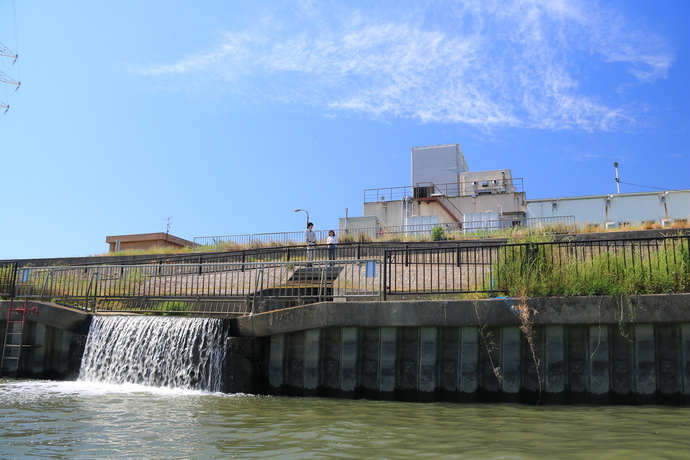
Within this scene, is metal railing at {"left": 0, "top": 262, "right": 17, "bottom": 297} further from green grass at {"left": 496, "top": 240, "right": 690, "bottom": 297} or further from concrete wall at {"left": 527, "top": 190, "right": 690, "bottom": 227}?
concrete wall at {"left": 527, "top": 190, "right": 690, "bottom": 227}

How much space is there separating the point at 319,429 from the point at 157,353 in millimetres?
6479

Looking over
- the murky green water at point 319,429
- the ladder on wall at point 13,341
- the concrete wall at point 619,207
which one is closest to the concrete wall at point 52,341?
the ladder on wall at point 13,341

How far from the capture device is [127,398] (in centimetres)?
1081

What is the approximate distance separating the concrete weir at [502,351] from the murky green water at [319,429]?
0.55m

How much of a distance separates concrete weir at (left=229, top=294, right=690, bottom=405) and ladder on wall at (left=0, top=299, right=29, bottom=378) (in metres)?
8.37

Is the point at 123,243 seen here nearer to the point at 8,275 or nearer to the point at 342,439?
the point at 8,275

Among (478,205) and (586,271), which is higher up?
(478,205)

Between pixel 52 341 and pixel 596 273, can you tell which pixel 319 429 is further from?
pixel 52 341

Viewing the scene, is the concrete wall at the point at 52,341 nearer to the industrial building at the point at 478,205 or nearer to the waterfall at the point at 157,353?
the waterfall at the point at 157,353

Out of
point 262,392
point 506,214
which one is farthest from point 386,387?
point 506,214

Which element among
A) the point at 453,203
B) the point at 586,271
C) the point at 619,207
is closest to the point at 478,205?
the point at 453,203

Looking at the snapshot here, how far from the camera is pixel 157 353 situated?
1283 cm

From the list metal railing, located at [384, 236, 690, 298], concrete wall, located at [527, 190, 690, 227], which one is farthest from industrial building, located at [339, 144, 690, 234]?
metal railing, located at [384, 236, 690, 298]

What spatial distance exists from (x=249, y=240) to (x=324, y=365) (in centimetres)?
2365
